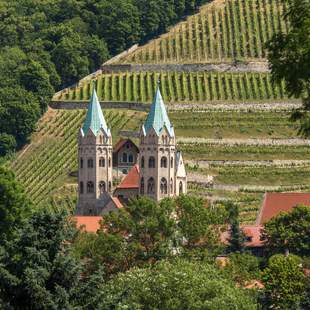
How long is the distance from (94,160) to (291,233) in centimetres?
2390

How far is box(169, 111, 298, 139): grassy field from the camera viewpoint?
14088 cm

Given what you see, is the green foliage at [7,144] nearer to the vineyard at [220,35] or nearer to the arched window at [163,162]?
the vineyard at [220,35]

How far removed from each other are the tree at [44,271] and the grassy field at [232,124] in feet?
313

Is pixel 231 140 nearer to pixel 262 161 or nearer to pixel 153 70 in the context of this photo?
pixel 262 161

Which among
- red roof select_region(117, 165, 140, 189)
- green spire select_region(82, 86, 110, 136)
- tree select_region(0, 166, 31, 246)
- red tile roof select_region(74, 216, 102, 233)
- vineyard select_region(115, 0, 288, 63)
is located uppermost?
vineyard select_region(115, 0, 288, 63)

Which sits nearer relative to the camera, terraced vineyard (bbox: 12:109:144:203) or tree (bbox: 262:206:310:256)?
tree (bbox: 262:206:310:256)

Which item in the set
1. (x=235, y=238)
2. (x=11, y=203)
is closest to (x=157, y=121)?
(x=235, y=238)

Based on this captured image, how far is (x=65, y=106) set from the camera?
506 ft

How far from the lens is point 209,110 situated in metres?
149

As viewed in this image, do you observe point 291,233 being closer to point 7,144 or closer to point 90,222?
point 90,222

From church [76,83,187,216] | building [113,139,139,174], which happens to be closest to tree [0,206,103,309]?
church [76,83,187,216]

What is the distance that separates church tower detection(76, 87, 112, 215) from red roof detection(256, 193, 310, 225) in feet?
37.8

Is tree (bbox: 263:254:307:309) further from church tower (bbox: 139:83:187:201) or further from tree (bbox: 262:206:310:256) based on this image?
church tower (bbox: 139:83:187:201)

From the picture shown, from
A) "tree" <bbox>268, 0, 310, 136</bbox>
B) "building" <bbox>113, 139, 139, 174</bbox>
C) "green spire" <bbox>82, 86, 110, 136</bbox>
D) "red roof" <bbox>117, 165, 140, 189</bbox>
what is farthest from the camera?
"building" <bbox>113, 139, 139, 174</bbox>
